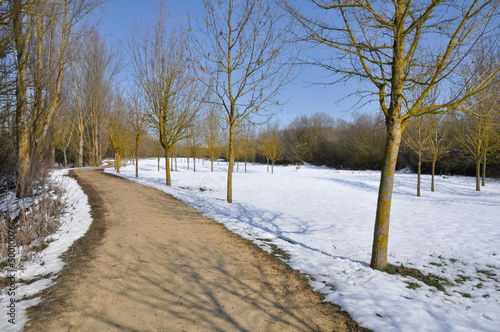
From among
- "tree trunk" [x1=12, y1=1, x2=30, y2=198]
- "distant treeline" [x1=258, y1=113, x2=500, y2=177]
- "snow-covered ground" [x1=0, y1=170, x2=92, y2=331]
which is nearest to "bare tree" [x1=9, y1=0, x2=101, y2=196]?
"tree trunk" [x1=12, y1=1, x2=30, y2=198]

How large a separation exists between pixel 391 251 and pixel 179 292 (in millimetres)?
4764

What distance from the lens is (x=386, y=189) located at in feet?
13.7

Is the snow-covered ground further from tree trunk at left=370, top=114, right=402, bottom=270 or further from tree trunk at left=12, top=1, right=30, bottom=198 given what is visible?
tree trunk at left=370, top=114, right=402, bottom=270

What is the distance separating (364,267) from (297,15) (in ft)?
15.3

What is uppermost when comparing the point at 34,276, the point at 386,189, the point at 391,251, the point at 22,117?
the point at 22,117

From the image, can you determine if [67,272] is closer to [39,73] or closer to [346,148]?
[39,73]

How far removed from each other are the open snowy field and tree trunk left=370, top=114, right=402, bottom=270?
34 cm

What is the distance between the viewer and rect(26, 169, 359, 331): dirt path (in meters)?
2.62

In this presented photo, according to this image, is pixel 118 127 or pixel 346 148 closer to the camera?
pixel 118 127

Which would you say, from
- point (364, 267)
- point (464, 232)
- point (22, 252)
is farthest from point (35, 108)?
point (464, 232)

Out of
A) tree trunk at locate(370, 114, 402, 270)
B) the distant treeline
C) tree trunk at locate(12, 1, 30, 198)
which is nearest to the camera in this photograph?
tree trunk at locate(370, 114, 402, 270)

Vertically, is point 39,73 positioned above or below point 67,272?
above

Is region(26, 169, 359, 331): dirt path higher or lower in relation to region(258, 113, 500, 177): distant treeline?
lower

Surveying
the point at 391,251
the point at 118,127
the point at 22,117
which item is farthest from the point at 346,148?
the point at 22,117
